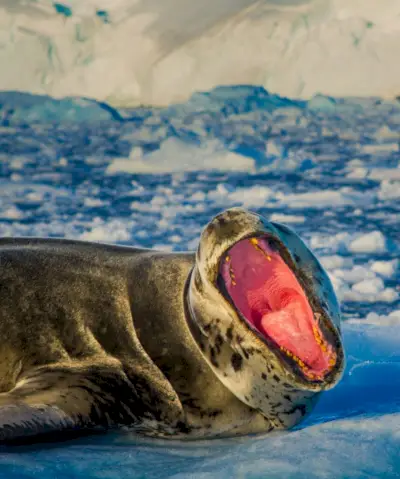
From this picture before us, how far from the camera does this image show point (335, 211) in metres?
9.62

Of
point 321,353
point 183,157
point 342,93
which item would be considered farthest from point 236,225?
point 342,93

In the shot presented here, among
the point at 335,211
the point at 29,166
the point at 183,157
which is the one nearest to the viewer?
the point at 335,211

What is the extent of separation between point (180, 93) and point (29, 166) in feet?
15.2

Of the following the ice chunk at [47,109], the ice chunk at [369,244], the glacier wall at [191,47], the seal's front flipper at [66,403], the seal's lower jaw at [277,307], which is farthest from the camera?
the ice chunk at [47,109]

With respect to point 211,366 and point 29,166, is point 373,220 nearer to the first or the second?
point 211,366

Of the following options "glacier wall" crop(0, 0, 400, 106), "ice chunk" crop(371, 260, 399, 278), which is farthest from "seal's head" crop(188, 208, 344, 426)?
"glacier wall" crop(0, 0, 400, 106)

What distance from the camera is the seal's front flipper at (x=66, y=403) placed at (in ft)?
8.16

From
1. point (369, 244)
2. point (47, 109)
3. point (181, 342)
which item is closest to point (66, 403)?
point (181, 342)

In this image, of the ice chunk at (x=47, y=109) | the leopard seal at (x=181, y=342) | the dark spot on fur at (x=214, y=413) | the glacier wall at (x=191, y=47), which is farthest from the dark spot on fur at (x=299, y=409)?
the ice chunk at (x=47, y=109)

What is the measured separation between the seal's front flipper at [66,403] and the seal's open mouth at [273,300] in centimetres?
44

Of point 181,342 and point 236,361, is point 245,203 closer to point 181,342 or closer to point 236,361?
point 181,342

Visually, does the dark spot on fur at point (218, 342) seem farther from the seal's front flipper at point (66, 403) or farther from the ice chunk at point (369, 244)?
the ice chunk at point (369, 244)

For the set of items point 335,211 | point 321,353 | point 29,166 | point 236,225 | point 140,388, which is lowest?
point 29,166

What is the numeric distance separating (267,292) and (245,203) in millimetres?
7555
